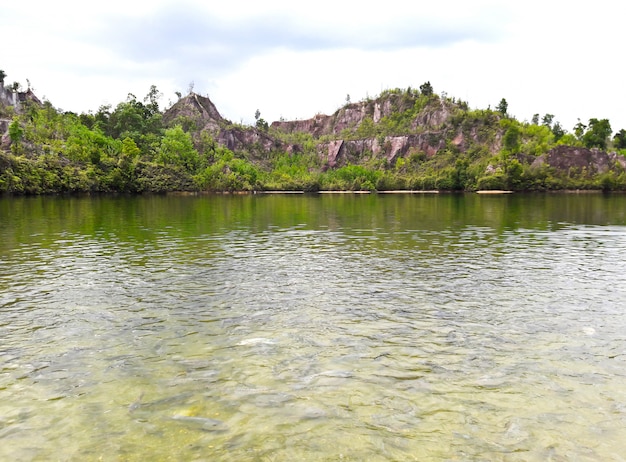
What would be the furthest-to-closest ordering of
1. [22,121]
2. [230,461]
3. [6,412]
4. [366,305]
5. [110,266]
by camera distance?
[22,121]
[110,266]
[366,305]
[6,412]
[230,461]

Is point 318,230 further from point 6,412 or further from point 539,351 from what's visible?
point 6,412

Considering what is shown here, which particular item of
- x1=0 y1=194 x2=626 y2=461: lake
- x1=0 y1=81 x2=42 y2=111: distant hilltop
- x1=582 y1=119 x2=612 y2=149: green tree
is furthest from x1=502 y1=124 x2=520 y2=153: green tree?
x1=0 y1=81 x2=42 y2=111: distant hilltop

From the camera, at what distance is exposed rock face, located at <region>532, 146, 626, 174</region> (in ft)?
535

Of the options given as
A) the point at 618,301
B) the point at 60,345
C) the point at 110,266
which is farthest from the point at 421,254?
the point at 60,345

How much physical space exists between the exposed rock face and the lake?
166 metres

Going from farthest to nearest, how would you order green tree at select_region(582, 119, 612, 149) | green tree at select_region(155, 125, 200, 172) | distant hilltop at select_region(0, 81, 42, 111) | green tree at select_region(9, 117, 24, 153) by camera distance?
green tree at select_region(582, 119, 612, 149)
distant hilltop at select_region(0, 81, 42, 111)
green tree at select_region(155, 125, 200, 172)
green tree at select_region(9, 117, 24, 153)

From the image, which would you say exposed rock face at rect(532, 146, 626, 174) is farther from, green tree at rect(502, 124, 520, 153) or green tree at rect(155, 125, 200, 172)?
green tree at rect(155, 125, 200, 172)

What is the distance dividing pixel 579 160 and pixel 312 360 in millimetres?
189929

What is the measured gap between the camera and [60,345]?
10633 mm

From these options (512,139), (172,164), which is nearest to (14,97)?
(172,164)

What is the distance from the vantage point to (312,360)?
32.1ft

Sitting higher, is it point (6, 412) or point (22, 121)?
point (22, 121)

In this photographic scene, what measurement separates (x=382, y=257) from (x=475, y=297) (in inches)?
324

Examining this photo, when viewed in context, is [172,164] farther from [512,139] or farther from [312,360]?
[312,360]
